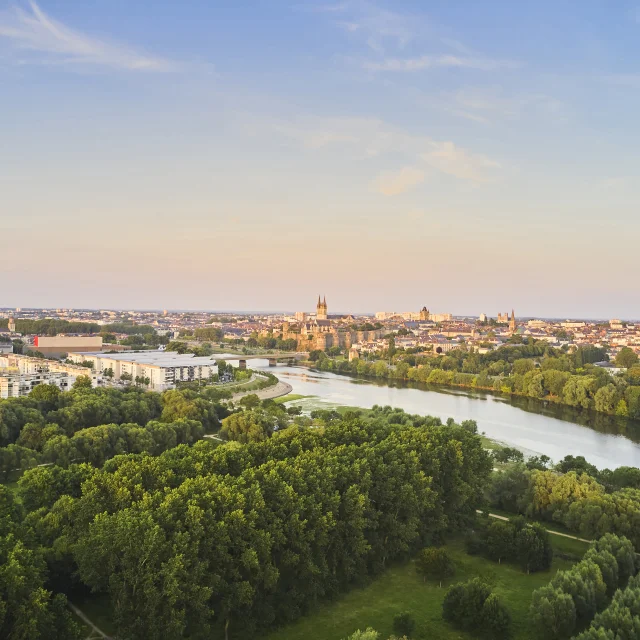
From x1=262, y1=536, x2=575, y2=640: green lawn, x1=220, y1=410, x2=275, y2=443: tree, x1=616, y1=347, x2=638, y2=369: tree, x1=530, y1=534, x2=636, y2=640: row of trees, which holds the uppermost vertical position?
x1=616, y1=347, x2=638, y2=369: tree

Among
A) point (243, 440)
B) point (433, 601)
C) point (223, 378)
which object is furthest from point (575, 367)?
point (433, 601)

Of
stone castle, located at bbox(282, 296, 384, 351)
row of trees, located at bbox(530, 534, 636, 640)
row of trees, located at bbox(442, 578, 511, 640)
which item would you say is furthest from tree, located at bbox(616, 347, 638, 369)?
row of trees, located at bbox(442, 578, 511, 640)

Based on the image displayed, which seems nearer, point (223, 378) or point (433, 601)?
point (433, 601)

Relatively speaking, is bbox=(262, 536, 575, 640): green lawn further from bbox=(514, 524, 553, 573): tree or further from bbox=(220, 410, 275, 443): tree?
bbox=(220, 410, 275, 443): tree

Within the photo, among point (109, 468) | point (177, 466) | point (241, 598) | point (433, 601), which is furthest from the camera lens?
point (109, 468)

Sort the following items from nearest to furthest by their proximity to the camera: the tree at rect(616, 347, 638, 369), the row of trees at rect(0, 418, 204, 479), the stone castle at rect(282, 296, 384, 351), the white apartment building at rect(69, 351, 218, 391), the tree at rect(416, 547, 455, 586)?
the tree at rect(416, 547, 455, 586) < the row of trees at rect(0, 418, 204, 479) < the white apartment building at rect(69, 351, 218, 391) < the tree at rect(616, 347, 638, 369) < the stone castle at rect(282, 296, 384, 351)

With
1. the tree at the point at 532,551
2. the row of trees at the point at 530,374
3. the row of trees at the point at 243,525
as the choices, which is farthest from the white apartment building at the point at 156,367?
the tree at the point at 532,551

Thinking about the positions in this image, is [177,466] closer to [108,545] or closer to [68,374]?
[108,545]

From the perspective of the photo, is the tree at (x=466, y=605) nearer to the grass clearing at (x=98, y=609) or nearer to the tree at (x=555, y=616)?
the tree at (x=555, y=616)
